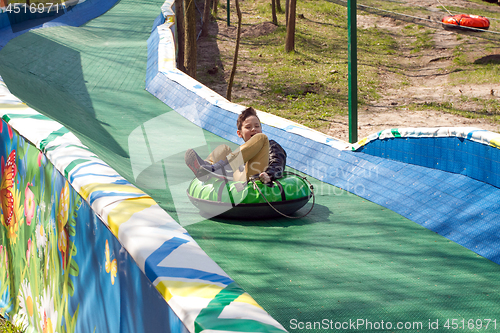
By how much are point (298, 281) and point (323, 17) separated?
1015 inches

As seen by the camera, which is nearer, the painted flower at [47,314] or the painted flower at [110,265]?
the painted flower at [110,265]

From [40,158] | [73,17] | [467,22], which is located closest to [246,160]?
[40,158]

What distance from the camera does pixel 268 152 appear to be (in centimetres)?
515

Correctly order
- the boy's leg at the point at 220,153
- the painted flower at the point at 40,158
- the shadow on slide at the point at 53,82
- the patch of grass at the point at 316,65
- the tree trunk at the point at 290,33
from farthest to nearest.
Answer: the tree trunk at the point at 290,33
the patch of grass at the point at 316,65
the shadow on slide at the point at 53,82
the boy's leg at the point at 220,153
the painted flower at the point at 40,158

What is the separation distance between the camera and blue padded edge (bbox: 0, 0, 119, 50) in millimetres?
15098

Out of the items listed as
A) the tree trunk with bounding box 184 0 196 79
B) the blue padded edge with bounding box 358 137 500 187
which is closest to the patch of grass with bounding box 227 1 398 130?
the tree trunk with bounding box 184 0 196 79

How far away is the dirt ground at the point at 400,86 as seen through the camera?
1270 cm

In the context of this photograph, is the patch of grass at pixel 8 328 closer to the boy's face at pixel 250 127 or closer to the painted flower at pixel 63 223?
the painted flower at pixel 63 223

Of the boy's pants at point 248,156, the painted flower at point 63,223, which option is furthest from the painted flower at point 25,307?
the boy's pants at point 248,156

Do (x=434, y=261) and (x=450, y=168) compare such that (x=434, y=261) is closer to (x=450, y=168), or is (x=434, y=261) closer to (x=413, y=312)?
(x=413, y=312)

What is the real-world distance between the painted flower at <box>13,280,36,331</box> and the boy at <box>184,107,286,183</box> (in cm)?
203

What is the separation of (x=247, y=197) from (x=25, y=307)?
2312 mm

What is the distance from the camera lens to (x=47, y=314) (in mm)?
3359

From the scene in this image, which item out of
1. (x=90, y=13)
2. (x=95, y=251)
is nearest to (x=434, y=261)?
(x=95, y=251)
